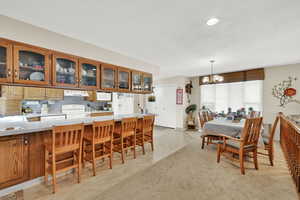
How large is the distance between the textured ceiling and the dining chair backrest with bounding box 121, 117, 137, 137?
1.62 meters

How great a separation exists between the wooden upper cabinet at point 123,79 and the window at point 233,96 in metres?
4.04

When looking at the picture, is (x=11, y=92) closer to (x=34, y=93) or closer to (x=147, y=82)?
(x=34, y=93)

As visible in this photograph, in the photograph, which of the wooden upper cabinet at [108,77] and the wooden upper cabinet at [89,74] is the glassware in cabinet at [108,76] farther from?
the wooden upper cabinet at [89,74]

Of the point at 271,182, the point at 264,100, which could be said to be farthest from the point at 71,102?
the point at 264,100

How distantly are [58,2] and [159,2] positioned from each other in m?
1.22

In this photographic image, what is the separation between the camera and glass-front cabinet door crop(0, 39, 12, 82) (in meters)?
1.80

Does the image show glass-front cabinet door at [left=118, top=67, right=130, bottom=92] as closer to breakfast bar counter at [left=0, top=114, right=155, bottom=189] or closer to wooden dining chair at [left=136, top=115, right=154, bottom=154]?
wooden dining chair at [left=136, top=115, right=154, bottom=154]

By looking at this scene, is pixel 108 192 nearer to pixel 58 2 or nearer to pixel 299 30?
pixel 58 2

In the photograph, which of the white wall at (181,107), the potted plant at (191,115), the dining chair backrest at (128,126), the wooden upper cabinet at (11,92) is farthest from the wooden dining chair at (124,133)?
the potted plant at (191,115)

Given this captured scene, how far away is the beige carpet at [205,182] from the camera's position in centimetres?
183

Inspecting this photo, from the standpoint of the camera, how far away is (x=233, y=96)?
17.6 feet

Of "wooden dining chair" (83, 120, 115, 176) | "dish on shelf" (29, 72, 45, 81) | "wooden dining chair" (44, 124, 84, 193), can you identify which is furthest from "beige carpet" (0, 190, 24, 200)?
"dish on shelf" (29, 72, 45, 81)

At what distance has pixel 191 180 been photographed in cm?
218

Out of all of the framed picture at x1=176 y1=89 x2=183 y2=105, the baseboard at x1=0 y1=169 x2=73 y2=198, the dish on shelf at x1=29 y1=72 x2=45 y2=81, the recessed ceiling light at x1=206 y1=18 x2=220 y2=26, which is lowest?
the baseboard at x1=0 y1=169 x2=73 y2=198
